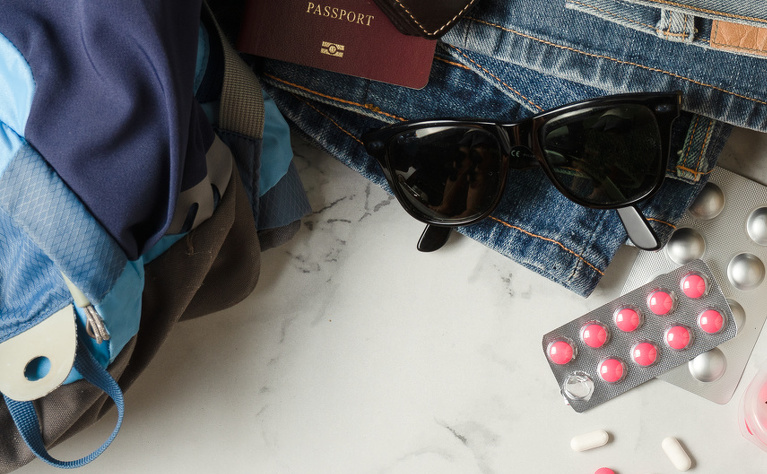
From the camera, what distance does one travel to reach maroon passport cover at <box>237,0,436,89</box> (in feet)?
1.61

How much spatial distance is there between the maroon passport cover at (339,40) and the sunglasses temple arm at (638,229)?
0.66ft

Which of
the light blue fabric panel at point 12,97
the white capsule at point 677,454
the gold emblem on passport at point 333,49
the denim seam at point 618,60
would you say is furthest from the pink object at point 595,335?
the light blue fabric panel at point 12,97

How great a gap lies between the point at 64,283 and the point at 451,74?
A: 338 mm

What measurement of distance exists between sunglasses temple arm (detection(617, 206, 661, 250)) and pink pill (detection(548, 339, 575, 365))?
0.36 feet

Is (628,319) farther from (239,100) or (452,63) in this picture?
(239,100)

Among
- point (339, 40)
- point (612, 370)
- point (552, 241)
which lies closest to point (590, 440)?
point (612, 370)

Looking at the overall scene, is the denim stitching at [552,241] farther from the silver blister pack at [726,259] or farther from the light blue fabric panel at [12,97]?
the light blue fabric panel at [12,97]

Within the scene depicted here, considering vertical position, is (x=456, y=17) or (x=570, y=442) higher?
(x=456, y=17)

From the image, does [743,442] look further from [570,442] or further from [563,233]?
[563,233]

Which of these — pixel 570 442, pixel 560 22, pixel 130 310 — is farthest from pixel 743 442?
pixel 130 310

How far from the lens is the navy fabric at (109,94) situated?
362 millimetres

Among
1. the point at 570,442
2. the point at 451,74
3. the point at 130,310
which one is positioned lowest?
the point at 570,442

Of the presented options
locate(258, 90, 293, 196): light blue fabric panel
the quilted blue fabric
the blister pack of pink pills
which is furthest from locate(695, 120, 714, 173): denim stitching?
the quilted blue fabric

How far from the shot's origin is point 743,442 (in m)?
0.57
